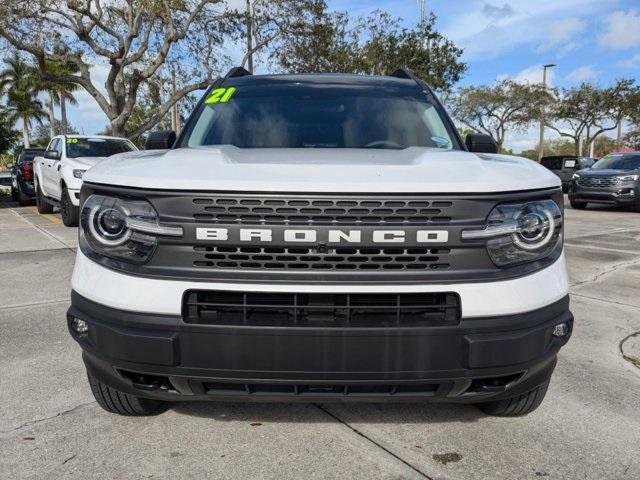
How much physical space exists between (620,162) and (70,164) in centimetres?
1454

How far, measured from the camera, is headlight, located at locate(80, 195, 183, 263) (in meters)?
2.06

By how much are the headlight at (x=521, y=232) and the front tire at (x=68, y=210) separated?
9.14 metres

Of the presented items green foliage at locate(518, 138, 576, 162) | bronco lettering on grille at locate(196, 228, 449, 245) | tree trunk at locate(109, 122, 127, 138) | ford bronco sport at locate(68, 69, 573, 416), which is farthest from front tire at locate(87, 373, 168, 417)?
green foliage at locate(518, 138, 576, 162)

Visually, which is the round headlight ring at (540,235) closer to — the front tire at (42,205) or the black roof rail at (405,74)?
the black roof rail at (405,74)

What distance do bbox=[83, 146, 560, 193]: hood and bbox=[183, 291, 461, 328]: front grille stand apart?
0.40m

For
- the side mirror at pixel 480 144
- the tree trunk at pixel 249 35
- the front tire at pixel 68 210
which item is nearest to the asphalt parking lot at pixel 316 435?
the side mirror at pixel 480 144

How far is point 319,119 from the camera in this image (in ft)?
10.9

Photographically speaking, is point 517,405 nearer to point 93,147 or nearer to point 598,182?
point 93,147

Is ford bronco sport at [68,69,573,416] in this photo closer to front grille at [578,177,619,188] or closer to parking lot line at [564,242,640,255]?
parking lot line at [564,242,640,255]

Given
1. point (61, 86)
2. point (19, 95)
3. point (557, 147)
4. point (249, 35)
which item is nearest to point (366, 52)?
point (249, 35)

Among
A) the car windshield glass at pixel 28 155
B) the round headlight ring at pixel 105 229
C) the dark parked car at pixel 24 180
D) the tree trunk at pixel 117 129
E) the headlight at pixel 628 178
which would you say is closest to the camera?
the round headlight ring at pixel 105 229

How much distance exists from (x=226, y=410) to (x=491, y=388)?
1.34 metres

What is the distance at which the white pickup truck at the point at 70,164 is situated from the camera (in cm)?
959

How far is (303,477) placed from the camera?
7.36 feet
